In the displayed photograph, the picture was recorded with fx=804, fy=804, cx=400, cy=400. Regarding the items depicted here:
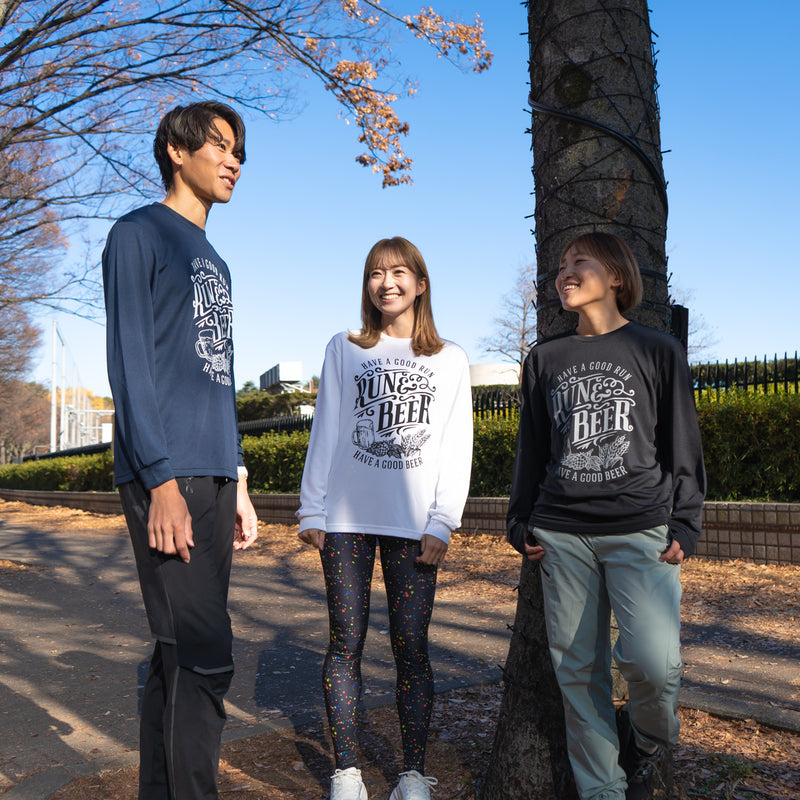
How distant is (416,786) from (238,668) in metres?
2.52

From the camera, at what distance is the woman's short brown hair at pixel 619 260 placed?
263 cm

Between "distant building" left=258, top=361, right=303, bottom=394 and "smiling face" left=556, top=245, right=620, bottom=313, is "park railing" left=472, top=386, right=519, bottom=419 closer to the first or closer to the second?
"smiling face" left=556, top=245, right=620, bottom=313

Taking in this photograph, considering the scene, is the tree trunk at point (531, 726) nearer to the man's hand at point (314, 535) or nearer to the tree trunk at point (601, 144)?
the man's hand at point (314, 535)

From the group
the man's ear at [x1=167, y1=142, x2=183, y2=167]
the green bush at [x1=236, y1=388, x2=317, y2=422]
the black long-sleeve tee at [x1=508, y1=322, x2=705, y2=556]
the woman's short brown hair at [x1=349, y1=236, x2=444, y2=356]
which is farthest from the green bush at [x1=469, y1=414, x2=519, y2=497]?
the green bush at [x1=236, y1=388, x2=317, y2=422]

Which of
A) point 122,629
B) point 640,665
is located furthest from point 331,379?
point 122,629

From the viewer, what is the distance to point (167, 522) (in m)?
2.09

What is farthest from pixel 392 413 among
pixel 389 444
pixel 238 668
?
pixel 238 668

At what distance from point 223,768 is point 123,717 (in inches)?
40.1

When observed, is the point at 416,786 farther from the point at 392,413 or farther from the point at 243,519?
the point at 392,413

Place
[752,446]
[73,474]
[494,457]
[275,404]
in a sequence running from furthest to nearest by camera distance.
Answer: [275,404]
[73,474]
[494,457]
[752,446]

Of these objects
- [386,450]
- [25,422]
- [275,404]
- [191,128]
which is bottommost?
[386,450]

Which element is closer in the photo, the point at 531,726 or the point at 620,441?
the point at 620,441

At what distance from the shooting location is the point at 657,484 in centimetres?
243

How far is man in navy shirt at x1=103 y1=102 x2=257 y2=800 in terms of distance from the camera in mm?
2131
